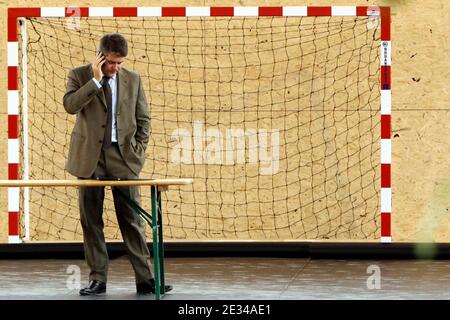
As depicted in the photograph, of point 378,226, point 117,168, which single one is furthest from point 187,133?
point 117,168

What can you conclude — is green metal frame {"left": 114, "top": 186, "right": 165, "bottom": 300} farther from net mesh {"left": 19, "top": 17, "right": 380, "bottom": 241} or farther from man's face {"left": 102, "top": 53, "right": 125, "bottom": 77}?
net mesh {"left": 19, "top": 17, "right": 380, "bottom": 241}

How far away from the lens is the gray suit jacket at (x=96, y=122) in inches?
262

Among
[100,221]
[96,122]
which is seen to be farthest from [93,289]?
[96,122]

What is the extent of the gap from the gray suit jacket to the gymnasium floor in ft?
3.13

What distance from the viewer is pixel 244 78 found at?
1010 centimetres

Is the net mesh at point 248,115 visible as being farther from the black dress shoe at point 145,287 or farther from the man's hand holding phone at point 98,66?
the man's hand holding phone at point 98,66

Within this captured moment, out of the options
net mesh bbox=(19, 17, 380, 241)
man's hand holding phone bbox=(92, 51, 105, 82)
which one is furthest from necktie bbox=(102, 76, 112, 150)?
net mesh bbox=(19, 17, 380, 241)

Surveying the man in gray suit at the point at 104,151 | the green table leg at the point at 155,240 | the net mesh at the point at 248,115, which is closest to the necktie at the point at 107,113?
the man in gray suit at the point at 104,151

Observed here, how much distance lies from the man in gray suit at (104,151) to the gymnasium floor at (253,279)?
0.33 m

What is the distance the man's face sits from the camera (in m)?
6.57

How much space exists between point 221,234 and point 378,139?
1.95 m

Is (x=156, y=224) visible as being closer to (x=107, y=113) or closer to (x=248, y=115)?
(x=107, y=113)

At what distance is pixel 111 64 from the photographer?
662 cm
